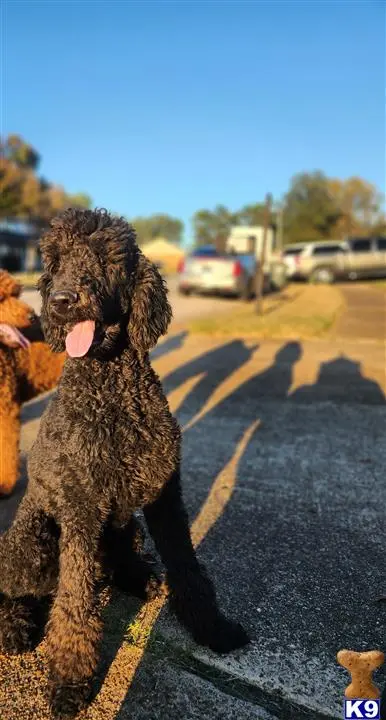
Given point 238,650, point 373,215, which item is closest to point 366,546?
point 238,650

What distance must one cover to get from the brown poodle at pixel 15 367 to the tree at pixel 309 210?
165ft

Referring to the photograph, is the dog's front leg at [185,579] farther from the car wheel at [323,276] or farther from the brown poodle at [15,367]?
the car wheel at [323,276]

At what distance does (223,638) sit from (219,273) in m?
15.1

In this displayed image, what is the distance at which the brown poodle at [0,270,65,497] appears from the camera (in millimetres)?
3717

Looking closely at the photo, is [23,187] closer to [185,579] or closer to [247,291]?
[247,291]

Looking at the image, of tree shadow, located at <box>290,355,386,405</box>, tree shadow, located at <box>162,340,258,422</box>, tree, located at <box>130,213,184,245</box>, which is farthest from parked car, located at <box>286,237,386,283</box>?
tree, located at <box>130,213,184,245</box>

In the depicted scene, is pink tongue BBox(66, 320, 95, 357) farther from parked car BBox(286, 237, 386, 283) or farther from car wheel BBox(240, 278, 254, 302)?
parked car BBox(286, 237, 386, 283)

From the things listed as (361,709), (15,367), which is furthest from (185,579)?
(15,367)

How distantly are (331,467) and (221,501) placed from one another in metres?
1.12

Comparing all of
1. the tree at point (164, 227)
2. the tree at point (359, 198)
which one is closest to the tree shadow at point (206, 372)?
the tree at point (359, 198)

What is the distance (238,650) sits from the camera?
7.52 ft

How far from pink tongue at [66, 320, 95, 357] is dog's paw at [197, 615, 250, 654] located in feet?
4.18

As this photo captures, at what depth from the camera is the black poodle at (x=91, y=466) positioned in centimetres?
203

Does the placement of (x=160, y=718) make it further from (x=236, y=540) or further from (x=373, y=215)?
(x=373, y=215)
